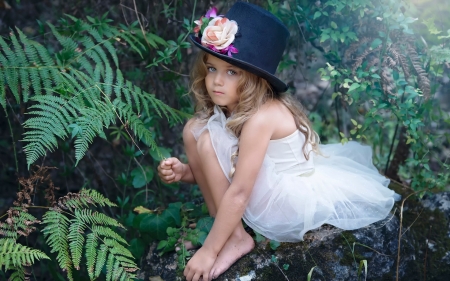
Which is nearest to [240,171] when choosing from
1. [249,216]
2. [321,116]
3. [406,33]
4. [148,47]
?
[249,216]

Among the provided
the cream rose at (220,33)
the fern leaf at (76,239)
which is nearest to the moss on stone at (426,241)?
the cream rose at (220,33)

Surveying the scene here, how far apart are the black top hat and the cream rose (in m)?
0.03

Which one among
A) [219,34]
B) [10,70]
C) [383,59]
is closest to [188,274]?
[219,34]

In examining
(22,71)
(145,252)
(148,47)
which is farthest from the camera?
(148,47)

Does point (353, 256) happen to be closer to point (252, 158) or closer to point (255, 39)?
point (252, 158)

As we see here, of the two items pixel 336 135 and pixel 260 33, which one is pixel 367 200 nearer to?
pixel 260 33

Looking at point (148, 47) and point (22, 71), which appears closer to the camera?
point (22, 71)

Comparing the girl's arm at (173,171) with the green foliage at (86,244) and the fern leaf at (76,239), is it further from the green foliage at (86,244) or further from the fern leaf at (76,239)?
the fern leaf at (76,239)

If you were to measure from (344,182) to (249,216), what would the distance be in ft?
1.77

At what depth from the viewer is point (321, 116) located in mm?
3715

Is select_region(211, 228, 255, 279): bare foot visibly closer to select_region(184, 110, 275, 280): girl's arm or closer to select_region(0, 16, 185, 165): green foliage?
select_region(184, 110, 275, 280): girl's arm

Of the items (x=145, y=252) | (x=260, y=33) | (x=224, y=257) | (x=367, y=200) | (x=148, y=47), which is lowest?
(x=145, y=252)

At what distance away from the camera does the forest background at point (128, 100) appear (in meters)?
1.99

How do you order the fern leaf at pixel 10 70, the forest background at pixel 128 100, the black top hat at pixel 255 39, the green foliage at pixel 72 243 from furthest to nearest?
the black top hat at pixel 255 39 < the fern leaf at pixel 10 70 < the forest background at pixel 128 100 < the green foliage at pixel 72 243
